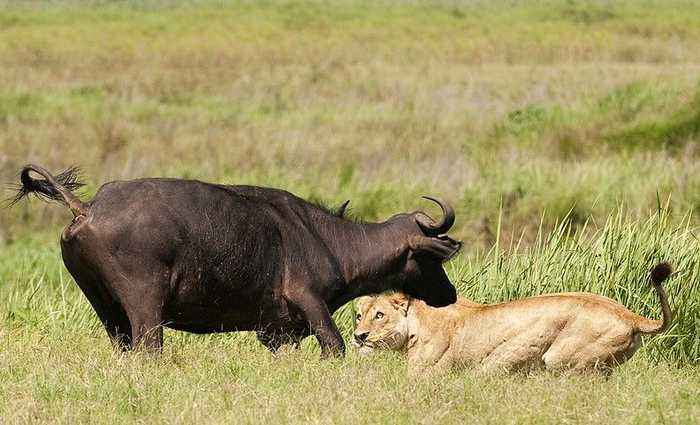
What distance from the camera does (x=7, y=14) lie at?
45.7 m

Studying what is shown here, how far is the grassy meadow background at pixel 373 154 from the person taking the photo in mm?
7801

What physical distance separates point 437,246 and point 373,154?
13.7 metres

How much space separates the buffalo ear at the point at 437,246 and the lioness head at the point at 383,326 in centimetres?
94

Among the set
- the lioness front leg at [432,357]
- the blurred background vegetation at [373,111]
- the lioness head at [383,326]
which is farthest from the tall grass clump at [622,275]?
the lioness head at [383,326]

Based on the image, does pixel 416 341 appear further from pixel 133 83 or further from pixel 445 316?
pixel 133 83

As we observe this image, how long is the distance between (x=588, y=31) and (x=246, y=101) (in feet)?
62.1

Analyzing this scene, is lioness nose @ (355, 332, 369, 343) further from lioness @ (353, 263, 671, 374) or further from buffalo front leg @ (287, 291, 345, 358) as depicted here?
buffalo front leg @ (287, 291, 345, 358)

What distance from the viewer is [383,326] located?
361 inches

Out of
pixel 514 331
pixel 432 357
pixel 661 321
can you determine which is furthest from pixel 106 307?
pixel 661 321

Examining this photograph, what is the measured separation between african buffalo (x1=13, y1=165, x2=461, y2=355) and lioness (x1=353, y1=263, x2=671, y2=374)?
0.53 m

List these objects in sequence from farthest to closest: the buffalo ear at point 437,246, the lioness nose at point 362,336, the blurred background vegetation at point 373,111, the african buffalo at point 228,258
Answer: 1. the blurred background vegetation at point 373,111
2. the buffalo ear at point 437,246
3. the lioness nose at point 362,336
4. the african buffalo at point 228,258

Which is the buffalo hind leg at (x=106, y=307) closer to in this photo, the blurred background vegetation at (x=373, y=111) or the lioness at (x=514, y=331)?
the lioness at (x=514, y=331)

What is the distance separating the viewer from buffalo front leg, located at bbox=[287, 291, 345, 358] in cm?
949

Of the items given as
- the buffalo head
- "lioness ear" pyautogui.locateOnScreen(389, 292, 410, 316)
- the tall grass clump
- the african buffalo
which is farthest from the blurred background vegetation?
"lioness ear" pyautogui.locateOnScreen(389, 292, 410, 316)
